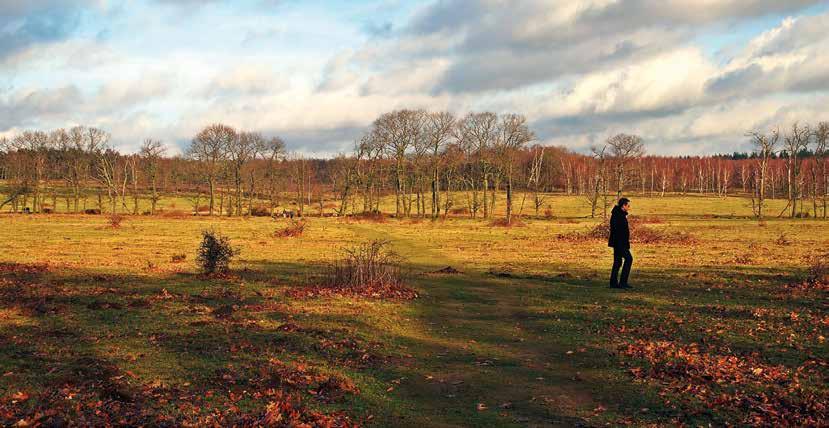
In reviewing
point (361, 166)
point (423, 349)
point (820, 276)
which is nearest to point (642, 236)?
point (820, 276)

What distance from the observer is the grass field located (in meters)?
7.60

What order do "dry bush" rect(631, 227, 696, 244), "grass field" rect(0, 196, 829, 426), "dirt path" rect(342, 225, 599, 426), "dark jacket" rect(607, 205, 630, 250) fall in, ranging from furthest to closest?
"dry bush" rect(631, 227, 696, 244) < "dark jacket" rect(607, 205, 630, 250) < "dirt path" rect(342, 225, 599, 426) < "grass field" rect(0, 196, 829, 426)

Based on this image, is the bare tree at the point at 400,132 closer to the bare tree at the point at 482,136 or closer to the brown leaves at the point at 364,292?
the bare tree at the point at 482,136

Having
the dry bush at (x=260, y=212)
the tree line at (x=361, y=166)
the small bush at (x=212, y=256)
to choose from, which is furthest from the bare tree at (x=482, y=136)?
the small bush at (x=212, y=256)

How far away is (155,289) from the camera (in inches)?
704

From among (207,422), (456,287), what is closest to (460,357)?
(207,422)

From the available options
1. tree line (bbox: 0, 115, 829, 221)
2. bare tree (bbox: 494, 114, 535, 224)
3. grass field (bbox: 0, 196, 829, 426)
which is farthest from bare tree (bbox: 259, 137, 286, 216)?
grass field (bbox: 0, 196, 829, 426)

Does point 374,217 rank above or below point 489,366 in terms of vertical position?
above

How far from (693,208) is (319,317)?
290 ft

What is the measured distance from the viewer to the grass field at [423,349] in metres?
7.60

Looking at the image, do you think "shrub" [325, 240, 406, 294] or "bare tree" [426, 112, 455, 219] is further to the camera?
"bare tree" [426, 112, 455, 219]

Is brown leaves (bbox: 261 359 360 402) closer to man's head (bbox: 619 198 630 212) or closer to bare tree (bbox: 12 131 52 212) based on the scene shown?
man's head (bbox: 619 198 630 212)

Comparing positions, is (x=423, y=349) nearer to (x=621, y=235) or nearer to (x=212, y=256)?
(x=621, y=235)

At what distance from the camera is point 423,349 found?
1124 centimetres
